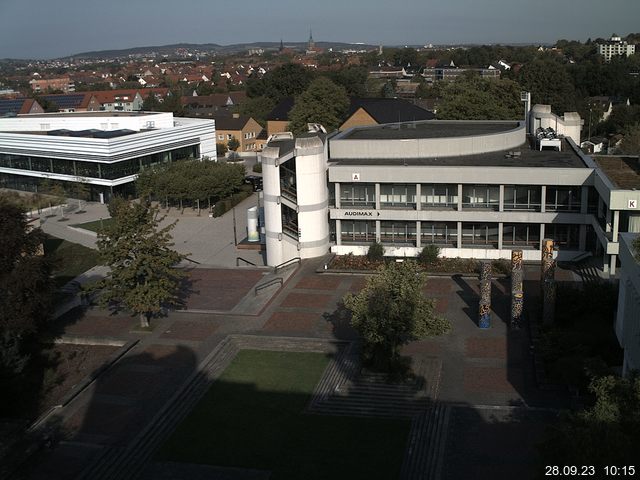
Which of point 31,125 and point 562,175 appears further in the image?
point 31,125

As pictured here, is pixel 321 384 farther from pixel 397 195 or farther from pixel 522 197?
pixel 522 197

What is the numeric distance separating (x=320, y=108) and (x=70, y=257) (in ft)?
135

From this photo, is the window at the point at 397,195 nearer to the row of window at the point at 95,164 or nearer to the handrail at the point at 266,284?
the handrail at the point at 266,284

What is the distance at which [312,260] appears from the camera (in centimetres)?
3928

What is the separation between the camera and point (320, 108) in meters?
79.8

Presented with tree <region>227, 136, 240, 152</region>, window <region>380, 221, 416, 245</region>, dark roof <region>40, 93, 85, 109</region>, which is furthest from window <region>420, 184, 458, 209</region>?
dark roof <region>40, 93, 85, 109</region>

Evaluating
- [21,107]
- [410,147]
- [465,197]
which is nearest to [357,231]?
[410,147]

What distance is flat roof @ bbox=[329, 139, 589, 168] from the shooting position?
39469 mm

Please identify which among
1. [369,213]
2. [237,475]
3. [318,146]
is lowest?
[237,475]

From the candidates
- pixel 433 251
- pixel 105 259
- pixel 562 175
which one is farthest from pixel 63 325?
pixel 562 175

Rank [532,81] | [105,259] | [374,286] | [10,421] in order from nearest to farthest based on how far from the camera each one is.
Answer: [10,421], [374,286], [105,259], [532,81]

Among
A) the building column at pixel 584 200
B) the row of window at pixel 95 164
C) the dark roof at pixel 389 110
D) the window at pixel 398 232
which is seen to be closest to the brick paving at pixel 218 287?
the window at pixel 398 232

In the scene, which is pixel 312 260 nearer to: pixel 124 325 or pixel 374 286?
pixel 124 325

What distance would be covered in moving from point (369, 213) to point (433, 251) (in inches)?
171
